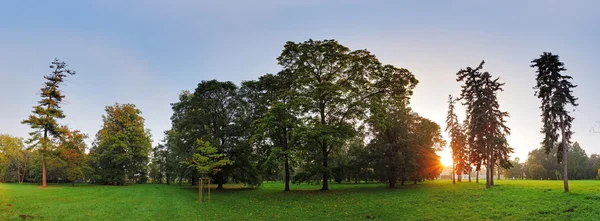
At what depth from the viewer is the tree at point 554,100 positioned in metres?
23.1

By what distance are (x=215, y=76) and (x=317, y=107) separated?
16998 millimetres

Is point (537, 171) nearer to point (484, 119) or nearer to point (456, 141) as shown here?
point (456, 141)

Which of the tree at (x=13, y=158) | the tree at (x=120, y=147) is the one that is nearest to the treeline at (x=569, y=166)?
the tree at (x=120, y=147)

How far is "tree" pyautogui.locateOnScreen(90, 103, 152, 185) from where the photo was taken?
55.0 m

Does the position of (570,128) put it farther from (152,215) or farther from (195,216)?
(152,215)

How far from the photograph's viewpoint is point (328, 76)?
33.0 m

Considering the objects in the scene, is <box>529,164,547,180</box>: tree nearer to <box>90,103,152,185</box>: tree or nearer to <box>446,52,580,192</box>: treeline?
<box>446,52,580,192</box>: treeline

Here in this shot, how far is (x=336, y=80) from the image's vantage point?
3375 cm

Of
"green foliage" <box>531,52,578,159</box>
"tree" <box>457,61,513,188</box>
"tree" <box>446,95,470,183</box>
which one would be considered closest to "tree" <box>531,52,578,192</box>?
"green foliage" <box>531,52,578,159</box>

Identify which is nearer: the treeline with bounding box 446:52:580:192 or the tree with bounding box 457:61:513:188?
the treeline with bounding box 446:52:580:192

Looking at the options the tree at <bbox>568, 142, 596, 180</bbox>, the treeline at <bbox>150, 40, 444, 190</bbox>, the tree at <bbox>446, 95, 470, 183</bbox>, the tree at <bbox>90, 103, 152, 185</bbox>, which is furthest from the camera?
the tree at <bbox>568, 142, 596, 180</bbox>

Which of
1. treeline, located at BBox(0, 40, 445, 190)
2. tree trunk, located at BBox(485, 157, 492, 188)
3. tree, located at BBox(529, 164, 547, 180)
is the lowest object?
tree, located at BBox(529, 164, 547, 180)

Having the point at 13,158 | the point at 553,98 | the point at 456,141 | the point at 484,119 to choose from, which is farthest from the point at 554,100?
the point at 13,158

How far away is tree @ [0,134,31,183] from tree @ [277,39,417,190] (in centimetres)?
7362
